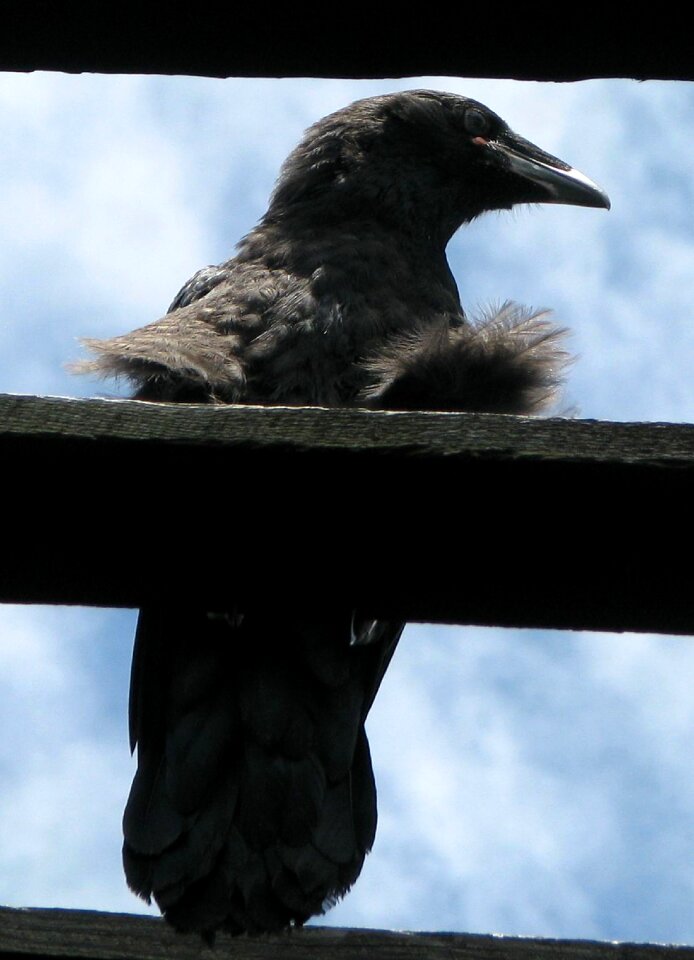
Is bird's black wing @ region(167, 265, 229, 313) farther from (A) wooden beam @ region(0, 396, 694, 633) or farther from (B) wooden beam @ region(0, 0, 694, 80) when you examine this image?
(A) wooden beam @ region(0, 396, 694, 633)

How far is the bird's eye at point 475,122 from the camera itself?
5.35 metres

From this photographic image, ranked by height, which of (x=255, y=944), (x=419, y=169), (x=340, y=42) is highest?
(x=419, y=169)

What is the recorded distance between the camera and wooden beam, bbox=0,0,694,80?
2178mm

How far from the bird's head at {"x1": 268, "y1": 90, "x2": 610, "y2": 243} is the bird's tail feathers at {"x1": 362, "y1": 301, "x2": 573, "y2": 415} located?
1.58 m

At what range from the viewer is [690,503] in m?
1.66

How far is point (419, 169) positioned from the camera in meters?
5.09

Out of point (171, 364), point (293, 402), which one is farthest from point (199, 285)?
point (171, 364)

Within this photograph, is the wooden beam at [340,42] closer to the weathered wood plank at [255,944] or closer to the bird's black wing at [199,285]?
the weathered wood plank at [255,944]

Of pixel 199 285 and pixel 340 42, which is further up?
pixel 199 285

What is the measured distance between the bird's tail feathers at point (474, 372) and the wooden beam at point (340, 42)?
687 mm

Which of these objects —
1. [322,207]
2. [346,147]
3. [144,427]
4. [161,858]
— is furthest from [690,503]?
[346,147]

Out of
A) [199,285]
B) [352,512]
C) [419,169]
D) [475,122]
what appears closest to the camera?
[352,512]

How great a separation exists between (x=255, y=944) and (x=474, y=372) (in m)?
1.10

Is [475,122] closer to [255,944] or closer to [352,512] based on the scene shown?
[255,944]
